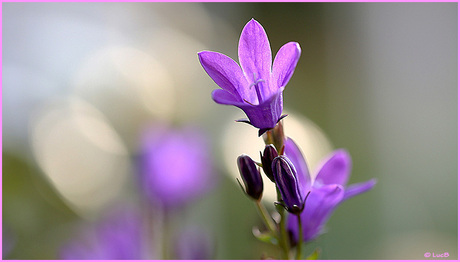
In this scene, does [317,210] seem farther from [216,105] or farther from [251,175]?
[216,105]

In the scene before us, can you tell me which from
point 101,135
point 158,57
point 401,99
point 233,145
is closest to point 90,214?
point 101,135

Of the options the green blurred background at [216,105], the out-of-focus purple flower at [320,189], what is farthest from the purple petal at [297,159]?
the green blurred background at [216,105]

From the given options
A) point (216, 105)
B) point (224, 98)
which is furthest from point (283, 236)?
point (216, 105)

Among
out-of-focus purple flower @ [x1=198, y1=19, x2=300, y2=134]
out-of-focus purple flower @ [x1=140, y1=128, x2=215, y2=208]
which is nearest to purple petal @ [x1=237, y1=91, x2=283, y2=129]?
out-of-focus purple flower @ [x1=198, y1=19, x2=300, y2=134]

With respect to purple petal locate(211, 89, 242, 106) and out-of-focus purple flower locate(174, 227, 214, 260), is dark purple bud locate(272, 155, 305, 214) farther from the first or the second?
out-of-focus purple flower locate(174, 227, 214, 260)

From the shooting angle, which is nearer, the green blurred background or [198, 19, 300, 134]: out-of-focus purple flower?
[198, 19, 300, 134]: out-of-focus purple flower

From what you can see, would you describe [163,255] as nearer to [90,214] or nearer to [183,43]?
[90,214]

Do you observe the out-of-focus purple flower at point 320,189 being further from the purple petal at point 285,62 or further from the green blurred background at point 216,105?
the green blurred background at point 216,105
